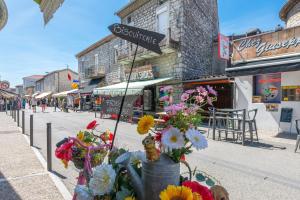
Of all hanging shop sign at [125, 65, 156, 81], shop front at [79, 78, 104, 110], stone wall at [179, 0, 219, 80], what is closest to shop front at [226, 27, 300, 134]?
stone wall at [179, 0, 219, 80]

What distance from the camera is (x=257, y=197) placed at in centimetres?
363

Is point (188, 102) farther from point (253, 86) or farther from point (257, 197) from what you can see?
point (253, 86)

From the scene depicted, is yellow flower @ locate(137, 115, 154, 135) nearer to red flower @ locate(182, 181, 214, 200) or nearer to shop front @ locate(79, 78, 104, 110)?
red flower @ locate(182, 181, 214, 200)

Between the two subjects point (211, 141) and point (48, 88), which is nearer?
point (211, 141)

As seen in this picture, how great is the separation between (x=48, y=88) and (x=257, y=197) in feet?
173

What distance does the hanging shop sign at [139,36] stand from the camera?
203 centimetres

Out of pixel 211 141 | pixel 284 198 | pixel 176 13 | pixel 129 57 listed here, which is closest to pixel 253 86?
pixel 211 141

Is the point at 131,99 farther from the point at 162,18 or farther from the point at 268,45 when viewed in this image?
the point at 268,45

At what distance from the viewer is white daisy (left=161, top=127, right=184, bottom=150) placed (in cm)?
133

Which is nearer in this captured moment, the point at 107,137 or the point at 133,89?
the point at 107,137

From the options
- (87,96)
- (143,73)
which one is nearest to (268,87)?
(143,73)

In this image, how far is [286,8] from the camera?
1427cm

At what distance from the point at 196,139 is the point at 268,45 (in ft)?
35.2

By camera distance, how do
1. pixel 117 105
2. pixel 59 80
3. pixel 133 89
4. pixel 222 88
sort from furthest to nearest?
pixel 59 80 → pixel 117 105 → pixel 133 89 → pixel 222 88
